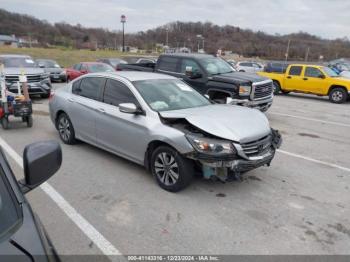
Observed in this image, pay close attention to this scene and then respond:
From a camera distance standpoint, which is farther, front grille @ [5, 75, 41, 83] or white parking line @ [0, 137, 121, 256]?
front grille @ [5, 75, 41, 83]

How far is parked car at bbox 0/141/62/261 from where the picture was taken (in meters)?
1.41

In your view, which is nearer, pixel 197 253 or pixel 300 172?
pixel 197 253

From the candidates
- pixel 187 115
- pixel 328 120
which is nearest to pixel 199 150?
pixel 187 115

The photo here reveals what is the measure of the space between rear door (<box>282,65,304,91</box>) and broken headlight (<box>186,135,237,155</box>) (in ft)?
43.6

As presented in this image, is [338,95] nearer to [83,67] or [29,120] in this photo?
[83,67]

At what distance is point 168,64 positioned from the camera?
10594 millimetres

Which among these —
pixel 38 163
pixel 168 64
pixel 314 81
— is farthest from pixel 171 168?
pixel 314 81

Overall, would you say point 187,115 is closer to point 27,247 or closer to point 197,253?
point 197,253

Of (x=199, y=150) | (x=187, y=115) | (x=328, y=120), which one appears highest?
(x=187, y=115)

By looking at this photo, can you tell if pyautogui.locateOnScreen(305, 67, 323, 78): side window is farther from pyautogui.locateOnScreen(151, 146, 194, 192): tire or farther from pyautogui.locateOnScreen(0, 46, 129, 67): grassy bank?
pyautogui.locateOnScreen(0, 46, 129, 67): grassy bank

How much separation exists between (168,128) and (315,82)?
13.1 m

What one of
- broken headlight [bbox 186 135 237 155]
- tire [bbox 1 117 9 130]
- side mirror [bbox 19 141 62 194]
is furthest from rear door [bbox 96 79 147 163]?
tire [bbox 1 117 9 130]

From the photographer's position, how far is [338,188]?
4.85 m

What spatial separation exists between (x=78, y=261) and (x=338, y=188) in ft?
13.0
